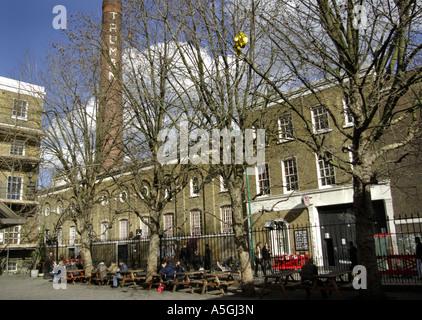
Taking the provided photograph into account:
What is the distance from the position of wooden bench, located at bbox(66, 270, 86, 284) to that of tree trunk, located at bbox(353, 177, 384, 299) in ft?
47.7

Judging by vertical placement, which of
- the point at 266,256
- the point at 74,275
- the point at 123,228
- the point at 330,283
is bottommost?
the point at 74,275

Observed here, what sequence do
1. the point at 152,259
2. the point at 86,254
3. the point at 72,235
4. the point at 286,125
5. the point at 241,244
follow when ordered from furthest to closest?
the point at 72,235
the point at 86,254
the point at 152,259
the point at 241,244
the point at 286,125

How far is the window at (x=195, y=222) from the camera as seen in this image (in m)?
27.7

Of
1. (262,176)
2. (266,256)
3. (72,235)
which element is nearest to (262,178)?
(262,176)

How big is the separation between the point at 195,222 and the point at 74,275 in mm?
10403

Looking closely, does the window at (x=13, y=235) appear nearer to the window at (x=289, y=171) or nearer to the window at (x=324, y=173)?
the window at (x=289, y=171)

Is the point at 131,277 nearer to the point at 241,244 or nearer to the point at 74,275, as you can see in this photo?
the point at 74,275

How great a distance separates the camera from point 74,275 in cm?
1977

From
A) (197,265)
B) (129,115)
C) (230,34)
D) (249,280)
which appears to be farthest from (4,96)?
(249,280)

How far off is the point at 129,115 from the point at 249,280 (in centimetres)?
948

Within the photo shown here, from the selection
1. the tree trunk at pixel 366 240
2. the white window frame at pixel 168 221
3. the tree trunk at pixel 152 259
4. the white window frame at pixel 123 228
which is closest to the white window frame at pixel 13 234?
the white window frame at pixel 123 228

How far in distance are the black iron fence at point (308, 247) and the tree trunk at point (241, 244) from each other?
17.1 inches

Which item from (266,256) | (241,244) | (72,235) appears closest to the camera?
(241,244)

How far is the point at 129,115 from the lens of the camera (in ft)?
56.2
